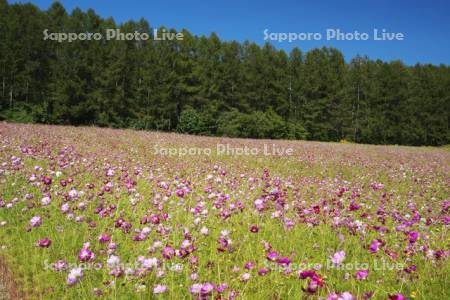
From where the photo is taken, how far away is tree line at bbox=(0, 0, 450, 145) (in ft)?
94.8

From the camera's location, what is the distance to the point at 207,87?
38.6 m

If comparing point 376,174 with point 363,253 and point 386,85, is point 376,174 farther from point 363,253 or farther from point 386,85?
point 386,85

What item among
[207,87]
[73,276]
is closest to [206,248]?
[73,276]

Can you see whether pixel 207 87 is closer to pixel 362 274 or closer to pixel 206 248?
pixel 206 248

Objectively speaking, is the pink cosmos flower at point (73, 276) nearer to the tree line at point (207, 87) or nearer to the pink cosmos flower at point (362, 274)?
the pink cosmos flower at point (362, 274)

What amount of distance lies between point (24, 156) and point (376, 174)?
390 inches

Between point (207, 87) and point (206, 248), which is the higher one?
point (207, 87)

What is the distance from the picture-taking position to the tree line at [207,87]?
28.9m

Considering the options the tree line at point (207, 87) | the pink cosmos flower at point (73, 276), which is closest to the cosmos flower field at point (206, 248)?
the pink cosmos flower at point (73, 276)

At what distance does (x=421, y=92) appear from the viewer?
1889 inches

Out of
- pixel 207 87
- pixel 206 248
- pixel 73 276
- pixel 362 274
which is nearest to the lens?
pixel 73 276

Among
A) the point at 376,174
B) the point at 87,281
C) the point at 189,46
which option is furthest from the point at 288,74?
the point at 87,281

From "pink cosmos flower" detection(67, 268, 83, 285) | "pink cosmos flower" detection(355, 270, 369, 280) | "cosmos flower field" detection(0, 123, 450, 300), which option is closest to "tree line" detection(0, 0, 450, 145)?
"cosmos flower field" detection(0, 123, 450, 300)

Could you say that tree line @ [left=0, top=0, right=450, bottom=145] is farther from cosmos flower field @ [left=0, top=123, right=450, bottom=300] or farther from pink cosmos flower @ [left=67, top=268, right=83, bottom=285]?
pink cosmos flower @ [left=67, top=268, right=83, bottom=285]
